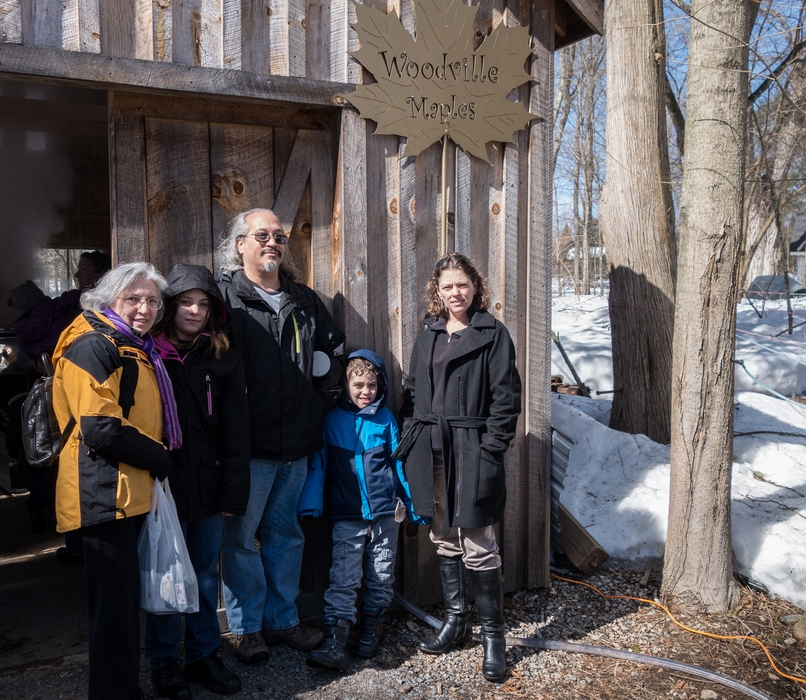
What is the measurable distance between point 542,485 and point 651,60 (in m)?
3.63

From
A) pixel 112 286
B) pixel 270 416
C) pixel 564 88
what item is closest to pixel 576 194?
pixel 564 88

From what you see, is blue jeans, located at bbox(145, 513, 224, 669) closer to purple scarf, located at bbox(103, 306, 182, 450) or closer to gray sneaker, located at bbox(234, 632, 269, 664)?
gray sneaker, located at bbox(234, 632, 269, 664)

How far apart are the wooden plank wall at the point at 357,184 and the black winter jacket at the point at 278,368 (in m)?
0.39

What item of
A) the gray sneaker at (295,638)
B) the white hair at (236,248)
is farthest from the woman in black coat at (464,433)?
the white hair at (236,248)

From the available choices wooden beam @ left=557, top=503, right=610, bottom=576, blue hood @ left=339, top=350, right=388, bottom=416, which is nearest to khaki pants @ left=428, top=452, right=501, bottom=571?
blue hood @ left=339, top=350, right=388, bottom=416

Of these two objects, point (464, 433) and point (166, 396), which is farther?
point (464, 433)

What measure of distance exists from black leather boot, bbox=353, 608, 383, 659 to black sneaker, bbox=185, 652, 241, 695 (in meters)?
0.62

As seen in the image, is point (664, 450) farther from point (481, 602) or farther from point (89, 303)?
point (89, 303)

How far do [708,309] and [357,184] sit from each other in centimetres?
209

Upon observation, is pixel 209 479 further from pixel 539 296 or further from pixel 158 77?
pixel 539 296

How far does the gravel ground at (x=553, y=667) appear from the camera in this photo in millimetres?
3285

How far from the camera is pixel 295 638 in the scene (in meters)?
3.56

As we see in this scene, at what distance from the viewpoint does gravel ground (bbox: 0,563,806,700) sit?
10.8 feet

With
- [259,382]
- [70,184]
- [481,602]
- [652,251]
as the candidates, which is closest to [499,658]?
[481,602]
